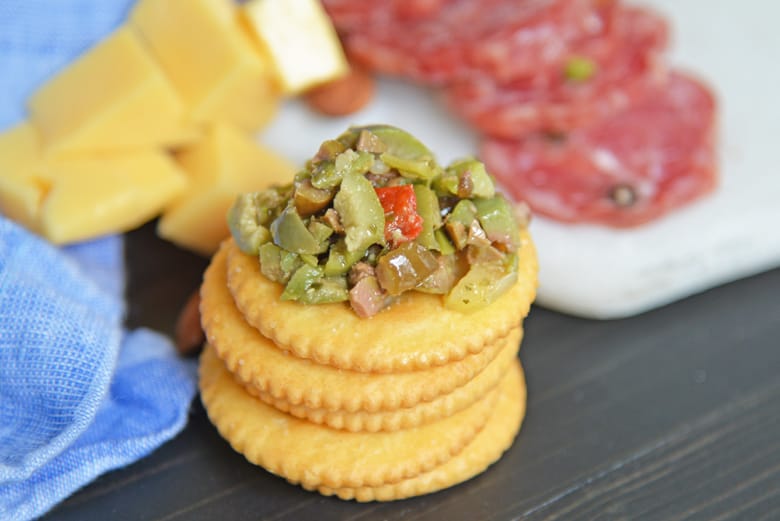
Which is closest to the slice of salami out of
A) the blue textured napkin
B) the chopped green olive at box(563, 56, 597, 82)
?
the chopped green olive at box(563, 56, 597, 82)

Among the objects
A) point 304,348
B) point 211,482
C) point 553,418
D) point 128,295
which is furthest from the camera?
point 128,295

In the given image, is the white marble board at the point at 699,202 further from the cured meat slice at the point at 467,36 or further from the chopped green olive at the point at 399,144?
the chopped green olive at the point at 399,144

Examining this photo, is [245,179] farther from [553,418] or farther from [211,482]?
[553,418]

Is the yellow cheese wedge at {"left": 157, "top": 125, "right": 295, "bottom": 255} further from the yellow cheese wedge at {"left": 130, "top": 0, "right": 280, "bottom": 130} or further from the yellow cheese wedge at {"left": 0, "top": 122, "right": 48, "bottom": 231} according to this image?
the yellow cheese wedge at {"left": 0, "top": 122, "right": 48, "bottom": 231}

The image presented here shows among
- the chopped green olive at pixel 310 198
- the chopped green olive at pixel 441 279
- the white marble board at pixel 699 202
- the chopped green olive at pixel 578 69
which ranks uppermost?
the chopped green olive at pixel 310 198

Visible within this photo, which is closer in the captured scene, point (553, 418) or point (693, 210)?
point (553, 418)

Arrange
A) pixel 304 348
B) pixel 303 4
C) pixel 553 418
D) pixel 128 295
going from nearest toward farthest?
pixel 304 348 → pixel 553 418 → pixel 128 295 → pixel 303 4

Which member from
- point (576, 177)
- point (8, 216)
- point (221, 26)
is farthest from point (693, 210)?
point (8, 216)

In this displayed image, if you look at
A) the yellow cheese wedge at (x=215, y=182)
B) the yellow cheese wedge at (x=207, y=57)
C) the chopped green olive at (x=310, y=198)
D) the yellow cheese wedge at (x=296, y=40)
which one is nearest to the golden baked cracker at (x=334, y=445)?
the chopped green olive at (x=310, y=198)
